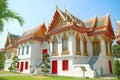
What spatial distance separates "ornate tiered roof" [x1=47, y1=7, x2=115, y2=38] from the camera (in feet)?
66.1

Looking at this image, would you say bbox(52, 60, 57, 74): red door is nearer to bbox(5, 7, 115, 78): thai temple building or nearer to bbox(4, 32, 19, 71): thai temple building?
bbox(5, 7, 115, 78): thai temple building

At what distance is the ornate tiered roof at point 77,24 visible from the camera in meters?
20.2

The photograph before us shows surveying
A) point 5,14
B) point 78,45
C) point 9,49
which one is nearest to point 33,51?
point 78,45

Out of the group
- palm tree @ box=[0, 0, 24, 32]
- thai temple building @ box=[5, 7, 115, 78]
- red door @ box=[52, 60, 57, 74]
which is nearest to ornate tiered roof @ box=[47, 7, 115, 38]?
thai temple building @ box=[5, 7, 115, 78]

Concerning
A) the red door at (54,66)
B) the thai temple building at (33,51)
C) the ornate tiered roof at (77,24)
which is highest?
the ornate tiered roof at (77,24)

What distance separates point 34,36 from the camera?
2556 centimetres

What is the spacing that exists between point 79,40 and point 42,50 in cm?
805

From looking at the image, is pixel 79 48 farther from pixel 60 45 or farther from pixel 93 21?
pixel 93 21

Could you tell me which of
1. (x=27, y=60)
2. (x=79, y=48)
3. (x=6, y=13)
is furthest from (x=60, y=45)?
(x=6, y=13)

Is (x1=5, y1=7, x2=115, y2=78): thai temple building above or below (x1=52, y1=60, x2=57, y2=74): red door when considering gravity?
above

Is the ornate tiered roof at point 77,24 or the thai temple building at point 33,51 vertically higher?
the ornate tiered roof at point 77,24

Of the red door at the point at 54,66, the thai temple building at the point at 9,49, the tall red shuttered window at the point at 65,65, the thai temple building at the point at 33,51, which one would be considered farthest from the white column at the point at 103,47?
the thai temple building at the point at 9,49

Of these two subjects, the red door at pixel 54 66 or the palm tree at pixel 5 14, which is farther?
the red door at pixel 54 66

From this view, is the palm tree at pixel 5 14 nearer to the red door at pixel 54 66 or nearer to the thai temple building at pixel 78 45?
the thai temple building at pixel 78 45
